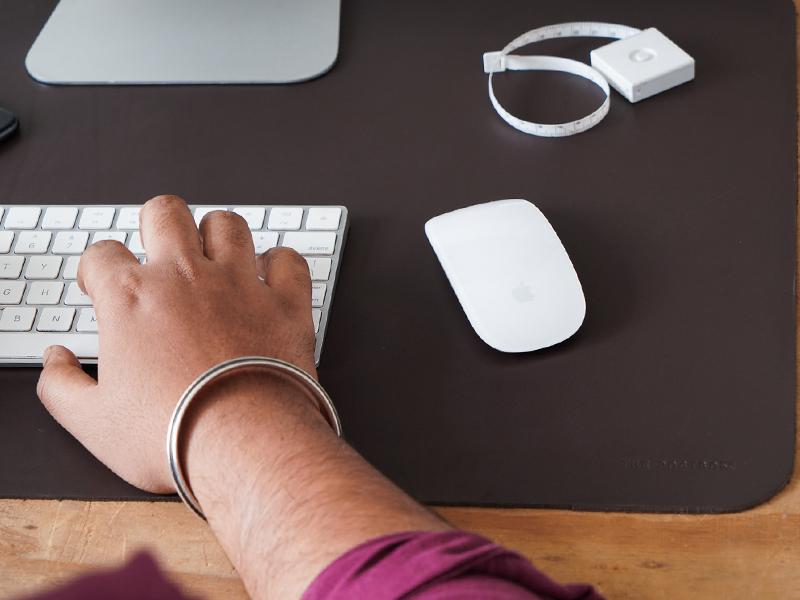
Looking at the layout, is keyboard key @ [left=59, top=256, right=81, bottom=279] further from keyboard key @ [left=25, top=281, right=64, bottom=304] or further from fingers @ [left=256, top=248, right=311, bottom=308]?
fingers @ [left=256, top=248, right=311, bottom=308]

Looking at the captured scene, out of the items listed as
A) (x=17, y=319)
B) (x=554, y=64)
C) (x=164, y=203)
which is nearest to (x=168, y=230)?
(x=164, y=203)

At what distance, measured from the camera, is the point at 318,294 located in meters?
0.69

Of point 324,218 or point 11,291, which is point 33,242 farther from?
point 324,218

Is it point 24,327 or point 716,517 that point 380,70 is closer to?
point 24,327

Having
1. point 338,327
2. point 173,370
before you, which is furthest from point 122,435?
point 338,327

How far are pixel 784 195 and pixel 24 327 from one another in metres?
0.57

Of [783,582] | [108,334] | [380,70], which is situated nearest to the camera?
[783,582]

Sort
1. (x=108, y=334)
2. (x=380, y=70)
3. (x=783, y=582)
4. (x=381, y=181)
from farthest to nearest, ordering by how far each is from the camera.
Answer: (x=380, y=70)
(x=381, y=181)
(x=108, y=334)
(x=783, y=582)

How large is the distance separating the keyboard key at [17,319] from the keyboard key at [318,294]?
20 centimetres

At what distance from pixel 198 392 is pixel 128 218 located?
23 centimetres

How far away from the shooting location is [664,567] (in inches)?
21.4

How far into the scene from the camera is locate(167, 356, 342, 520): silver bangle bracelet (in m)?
0.56

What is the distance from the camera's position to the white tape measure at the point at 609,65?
31.9 inches

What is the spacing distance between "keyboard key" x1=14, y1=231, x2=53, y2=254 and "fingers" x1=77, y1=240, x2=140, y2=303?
68mm
